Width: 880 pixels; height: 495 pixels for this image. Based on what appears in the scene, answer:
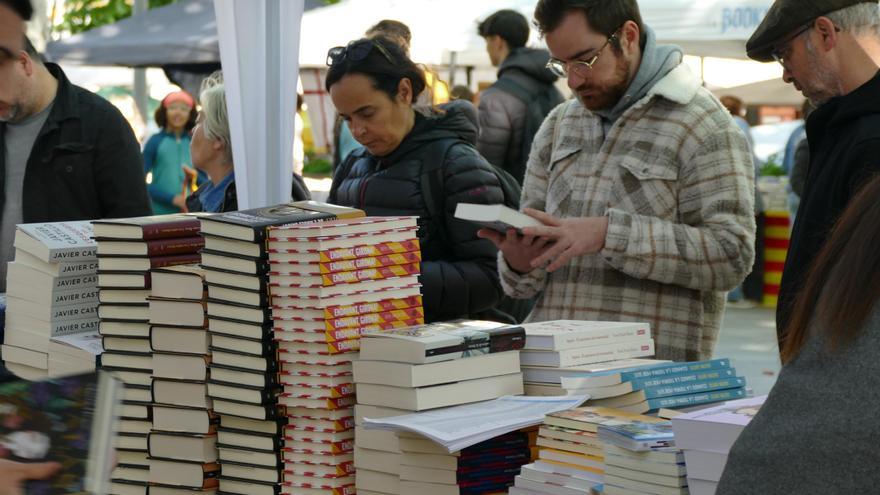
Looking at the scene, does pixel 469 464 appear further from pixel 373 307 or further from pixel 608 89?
pixel 608 89

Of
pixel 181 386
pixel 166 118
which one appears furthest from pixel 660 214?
pixel 166 118

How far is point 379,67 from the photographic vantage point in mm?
3855

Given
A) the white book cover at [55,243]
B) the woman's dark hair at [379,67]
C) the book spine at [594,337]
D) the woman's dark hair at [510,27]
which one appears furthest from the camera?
the woman's dark hair at [510,27]

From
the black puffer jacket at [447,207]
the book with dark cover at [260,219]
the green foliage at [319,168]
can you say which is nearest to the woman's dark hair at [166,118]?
the green foliage at [319,168]

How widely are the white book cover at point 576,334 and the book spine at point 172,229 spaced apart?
92 cm

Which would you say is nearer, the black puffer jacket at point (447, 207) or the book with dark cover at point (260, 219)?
the book with dark cover at point (260, 219)

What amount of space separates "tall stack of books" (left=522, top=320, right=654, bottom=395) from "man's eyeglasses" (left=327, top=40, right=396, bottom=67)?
3.98 ft

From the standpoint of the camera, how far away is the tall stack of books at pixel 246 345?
2.96m

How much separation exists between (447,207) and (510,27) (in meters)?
3.63

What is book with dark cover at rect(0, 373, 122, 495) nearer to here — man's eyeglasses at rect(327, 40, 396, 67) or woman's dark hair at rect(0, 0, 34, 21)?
woman's dark hair at rect(0, 0, 34, 21)

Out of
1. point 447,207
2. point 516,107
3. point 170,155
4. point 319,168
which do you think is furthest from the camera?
point 319,168

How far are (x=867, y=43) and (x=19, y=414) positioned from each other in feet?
7.21

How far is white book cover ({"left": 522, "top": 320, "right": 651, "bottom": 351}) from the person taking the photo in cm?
291

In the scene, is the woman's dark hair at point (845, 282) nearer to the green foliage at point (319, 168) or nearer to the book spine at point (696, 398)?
the book spine at point (696, 398)
